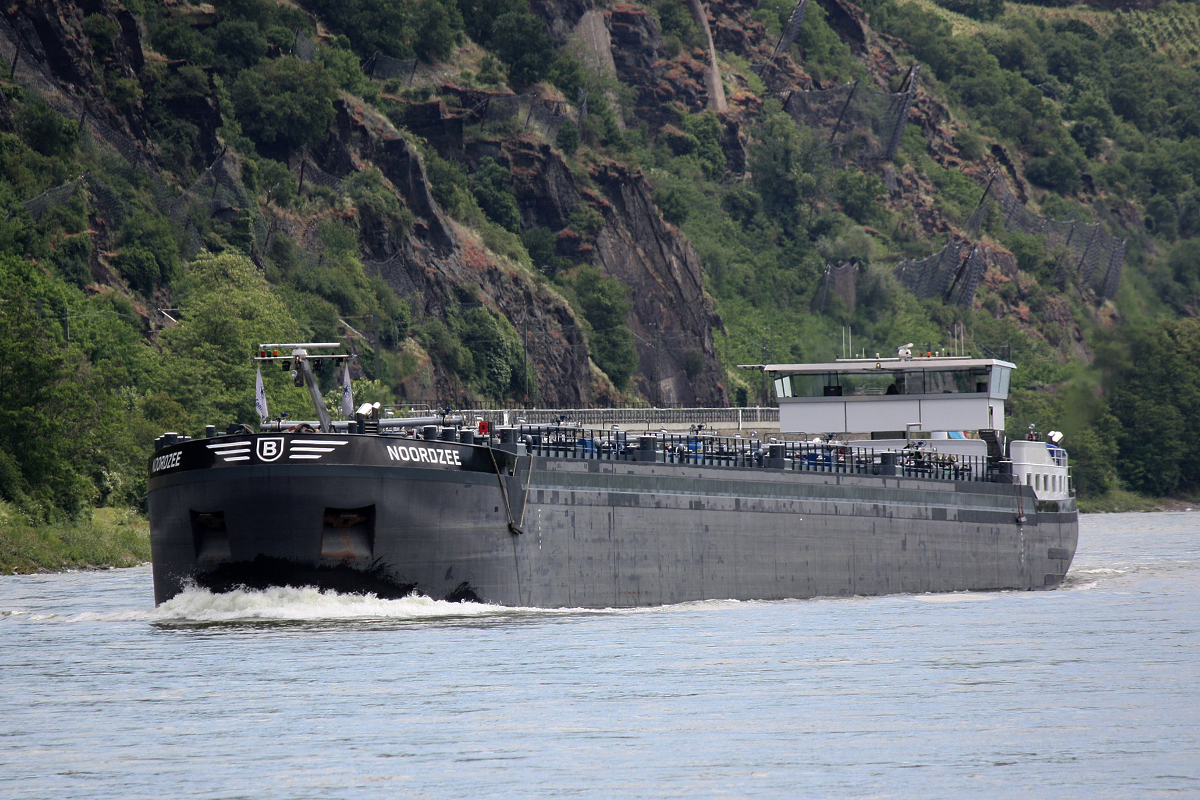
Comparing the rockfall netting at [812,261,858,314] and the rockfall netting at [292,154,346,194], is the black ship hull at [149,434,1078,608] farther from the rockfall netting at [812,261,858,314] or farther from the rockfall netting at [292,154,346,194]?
the rockfall netting at [812,261,858,314]

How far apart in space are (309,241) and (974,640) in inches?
3411

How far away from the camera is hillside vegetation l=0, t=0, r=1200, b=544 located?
292 ft

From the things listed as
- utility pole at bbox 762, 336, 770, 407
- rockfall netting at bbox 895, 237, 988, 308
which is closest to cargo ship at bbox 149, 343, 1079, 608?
utility pole at bbox 762, 336, 770, 407

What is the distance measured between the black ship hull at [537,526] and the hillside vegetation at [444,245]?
1170 inches

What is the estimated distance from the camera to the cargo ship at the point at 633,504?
36844 mm

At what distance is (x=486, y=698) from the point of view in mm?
27406

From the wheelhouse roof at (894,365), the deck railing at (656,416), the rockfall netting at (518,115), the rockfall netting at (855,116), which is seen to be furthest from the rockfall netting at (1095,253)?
the wheelhouse roof at (894,365)

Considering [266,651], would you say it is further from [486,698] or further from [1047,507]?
[1047,507]

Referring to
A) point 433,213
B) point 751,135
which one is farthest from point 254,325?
point 751,135

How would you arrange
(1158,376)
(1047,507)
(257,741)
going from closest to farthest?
(257,741) < (1047,507) < (1158,376)

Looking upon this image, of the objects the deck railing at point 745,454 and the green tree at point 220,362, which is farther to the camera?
the green tree at point 220,362

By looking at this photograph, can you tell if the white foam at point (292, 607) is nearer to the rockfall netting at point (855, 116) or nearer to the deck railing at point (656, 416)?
the deck railing at point (656, 416)

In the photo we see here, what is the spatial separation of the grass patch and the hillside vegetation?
137cm

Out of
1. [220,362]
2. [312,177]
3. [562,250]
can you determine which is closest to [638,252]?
[562,250]
